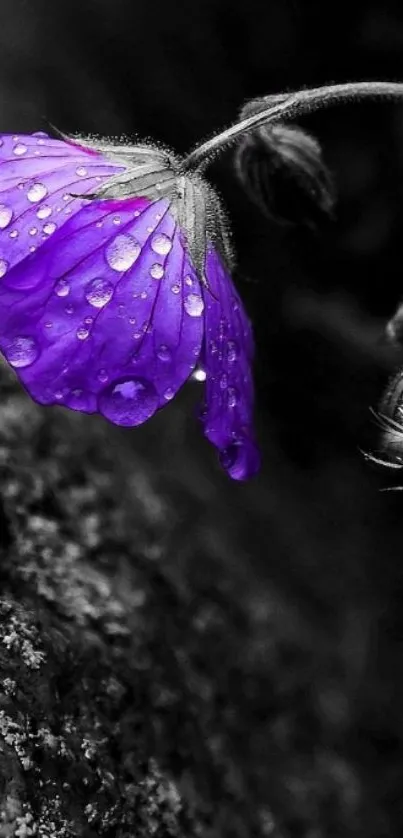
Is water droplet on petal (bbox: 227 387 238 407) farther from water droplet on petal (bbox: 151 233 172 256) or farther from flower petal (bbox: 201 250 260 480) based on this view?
water droplet on petal (bbox: 151 233 172 256)

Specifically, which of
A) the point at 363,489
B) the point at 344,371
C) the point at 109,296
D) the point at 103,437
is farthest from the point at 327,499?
the point at 109,296

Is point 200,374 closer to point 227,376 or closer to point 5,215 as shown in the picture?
point 227,376

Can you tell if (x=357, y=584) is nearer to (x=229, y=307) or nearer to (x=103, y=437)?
(x=103, y=437)

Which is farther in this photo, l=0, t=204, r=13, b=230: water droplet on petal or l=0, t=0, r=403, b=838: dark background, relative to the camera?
l=0, t=0, r=403, b=838: dark background

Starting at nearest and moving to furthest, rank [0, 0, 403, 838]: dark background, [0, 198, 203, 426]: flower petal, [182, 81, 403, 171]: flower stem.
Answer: [0, 198, 203, 426]: flower petal
[182, 81, 403, 171]: flower stem
[0, 0, 403, 838]: dark background

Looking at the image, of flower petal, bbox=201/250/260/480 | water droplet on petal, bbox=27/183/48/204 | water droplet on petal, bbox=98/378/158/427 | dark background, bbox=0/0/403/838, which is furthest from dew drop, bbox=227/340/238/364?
dark background, bbox=0/0/403/838

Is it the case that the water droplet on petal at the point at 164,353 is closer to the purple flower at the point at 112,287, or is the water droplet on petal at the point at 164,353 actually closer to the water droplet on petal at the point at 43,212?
the purple flower at the point at 112,287
